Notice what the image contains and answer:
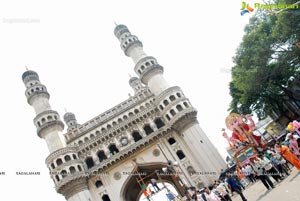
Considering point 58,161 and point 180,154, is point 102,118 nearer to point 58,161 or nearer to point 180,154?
point 58,161

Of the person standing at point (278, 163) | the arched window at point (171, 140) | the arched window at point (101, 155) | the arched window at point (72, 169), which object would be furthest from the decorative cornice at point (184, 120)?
the person standing at point (278, 163)

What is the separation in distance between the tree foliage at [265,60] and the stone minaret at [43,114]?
24375 mm

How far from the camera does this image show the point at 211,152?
36.7m

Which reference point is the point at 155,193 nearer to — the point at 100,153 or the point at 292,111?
the point at 100,153

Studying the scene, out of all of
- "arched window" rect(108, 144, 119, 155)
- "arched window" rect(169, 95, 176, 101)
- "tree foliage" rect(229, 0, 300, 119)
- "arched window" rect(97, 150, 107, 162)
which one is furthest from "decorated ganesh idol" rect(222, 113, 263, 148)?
"arched window" rect(97, 150, 107, 162)

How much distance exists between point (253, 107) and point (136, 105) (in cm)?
1606

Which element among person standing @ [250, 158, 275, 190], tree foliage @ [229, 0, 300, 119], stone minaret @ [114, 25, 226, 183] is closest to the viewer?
person standing @ [250, 158, 275, 190]

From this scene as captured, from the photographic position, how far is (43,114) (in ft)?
138

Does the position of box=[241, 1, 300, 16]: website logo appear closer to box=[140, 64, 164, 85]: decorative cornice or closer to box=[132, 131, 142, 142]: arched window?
box=[140, 64, 164, 85]: decorative cornice

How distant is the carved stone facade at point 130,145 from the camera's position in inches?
1455

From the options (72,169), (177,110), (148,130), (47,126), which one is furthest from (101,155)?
(177,110)

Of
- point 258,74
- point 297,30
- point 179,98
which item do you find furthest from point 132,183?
point 297,30

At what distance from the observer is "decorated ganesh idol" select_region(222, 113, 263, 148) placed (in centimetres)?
2567

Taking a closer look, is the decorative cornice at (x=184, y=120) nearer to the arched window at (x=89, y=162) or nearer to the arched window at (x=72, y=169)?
the arched window at (x=89, y=162)
